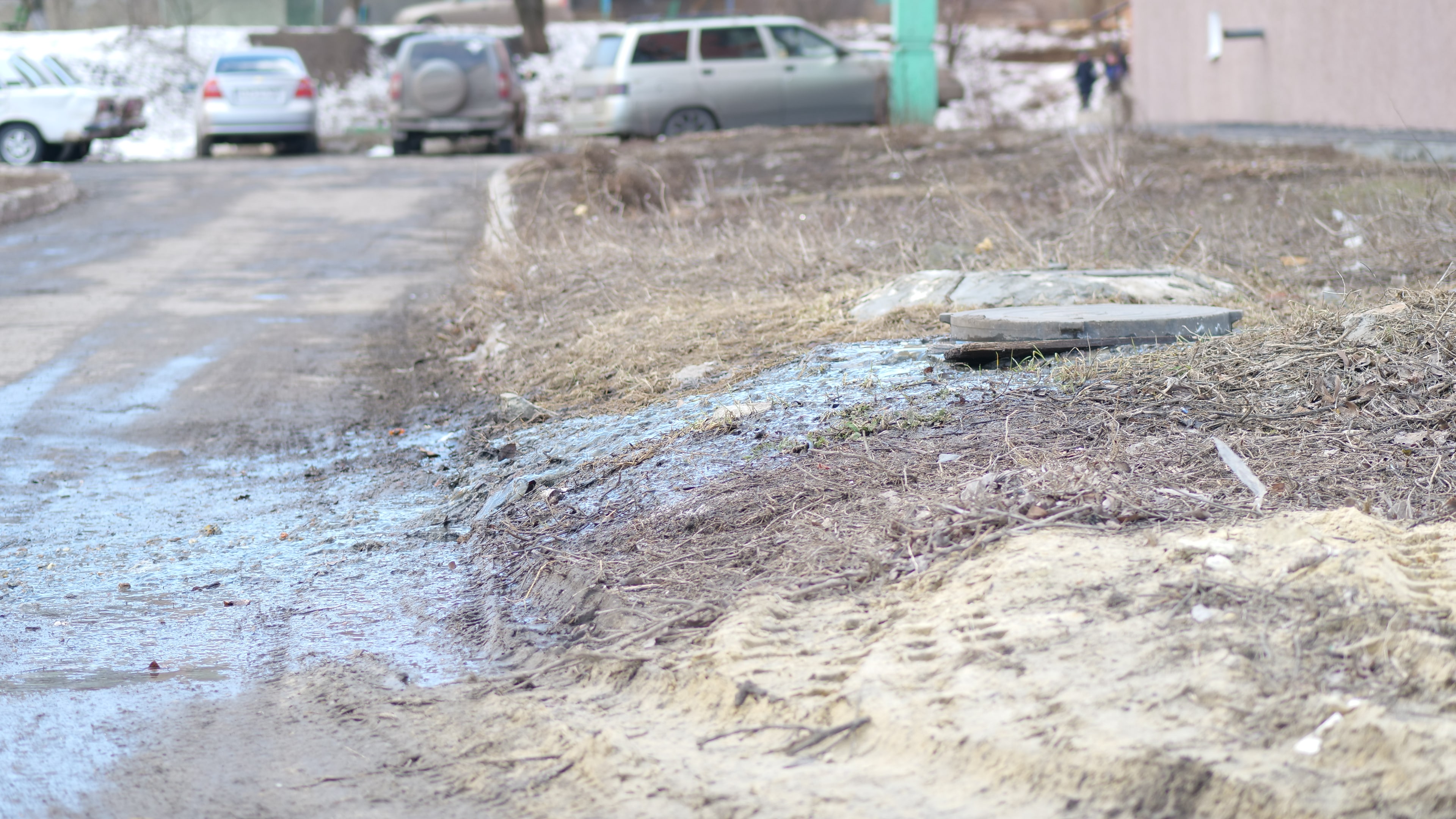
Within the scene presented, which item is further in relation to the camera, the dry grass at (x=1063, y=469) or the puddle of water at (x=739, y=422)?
the puddle of water at (x=739, y=422)

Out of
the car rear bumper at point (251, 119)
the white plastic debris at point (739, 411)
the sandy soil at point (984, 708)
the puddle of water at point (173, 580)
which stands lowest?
the puddle of water at point (173, 580)

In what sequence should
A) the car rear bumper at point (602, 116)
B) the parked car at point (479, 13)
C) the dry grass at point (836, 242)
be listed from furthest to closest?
the parked car at point (479, 13)
the car rear bumper at point (602, 116)
the dry grass at point (836, 242)

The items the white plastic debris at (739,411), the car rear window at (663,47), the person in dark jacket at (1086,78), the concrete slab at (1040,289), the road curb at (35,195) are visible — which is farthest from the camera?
the person in dark jacket at (1086,78)

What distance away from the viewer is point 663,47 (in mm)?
15695

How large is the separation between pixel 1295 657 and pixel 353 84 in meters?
26.7

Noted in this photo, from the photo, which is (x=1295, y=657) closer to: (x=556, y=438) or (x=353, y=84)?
(x=556, y=438)

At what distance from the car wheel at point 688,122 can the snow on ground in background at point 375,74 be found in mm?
5524

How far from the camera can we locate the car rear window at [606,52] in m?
15.7

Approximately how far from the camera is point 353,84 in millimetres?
26719

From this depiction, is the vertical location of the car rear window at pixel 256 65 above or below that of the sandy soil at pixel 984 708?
above

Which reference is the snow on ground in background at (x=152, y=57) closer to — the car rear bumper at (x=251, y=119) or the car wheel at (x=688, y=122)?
the car rear bumper at (x=251, y=119)

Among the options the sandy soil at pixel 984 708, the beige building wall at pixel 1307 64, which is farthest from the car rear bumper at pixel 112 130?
the sandy soil at pixel 984 708

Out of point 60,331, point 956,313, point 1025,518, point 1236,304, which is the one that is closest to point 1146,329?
point 956,313

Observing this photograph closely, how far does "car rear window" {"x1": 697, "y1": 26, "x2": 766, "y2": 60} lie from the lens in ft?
51.6
